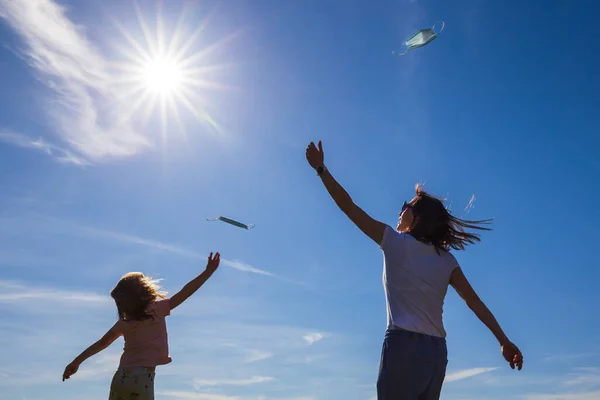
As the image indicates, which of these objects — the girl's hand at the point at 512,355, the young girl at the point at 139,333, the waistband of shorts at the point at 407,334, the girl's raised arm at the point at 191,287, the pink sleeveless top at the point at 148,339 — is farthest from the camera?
the girl's raised arm at the point at 191,287

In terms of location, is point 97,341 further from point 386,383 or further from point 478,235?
point 478,235

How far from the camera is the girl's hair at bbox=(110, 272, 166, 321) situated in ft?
26.0

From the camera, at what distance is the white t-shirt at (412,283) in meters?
5.12

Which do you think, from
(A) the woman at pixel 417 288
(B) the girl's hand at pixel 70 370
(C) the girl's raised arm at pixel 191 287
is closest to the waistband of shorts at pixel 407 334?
(A) the woman at pixel 417 288

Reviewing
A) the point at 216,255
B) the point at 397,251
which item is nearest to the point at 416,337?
the point at 397,251

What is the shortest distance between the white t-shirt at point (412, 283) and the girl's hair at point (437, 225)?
0.21 metres

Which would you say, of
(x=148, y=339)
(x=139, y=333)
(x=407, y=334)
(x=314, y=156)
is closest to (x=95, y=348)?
(x=139, y=333)

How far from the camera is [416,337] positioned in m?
5.00

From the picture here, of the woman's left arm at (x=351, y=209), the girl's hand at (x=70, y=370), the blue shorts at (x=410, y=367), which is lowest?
the blue shorts at (x=410, y=367)

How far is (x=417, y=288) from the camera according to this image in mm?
5215

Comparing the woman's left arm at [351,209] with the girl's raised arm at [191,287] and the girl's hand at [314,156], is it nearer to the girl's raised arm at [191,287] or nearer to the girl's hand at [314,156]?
the girl's hand at [314,156]

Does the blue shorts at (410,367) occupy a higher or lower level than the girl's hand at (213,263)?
lower

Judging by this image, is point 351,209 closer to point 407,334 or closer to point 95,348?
point 407,334

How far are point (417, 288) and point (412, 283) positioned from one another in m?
0.06
